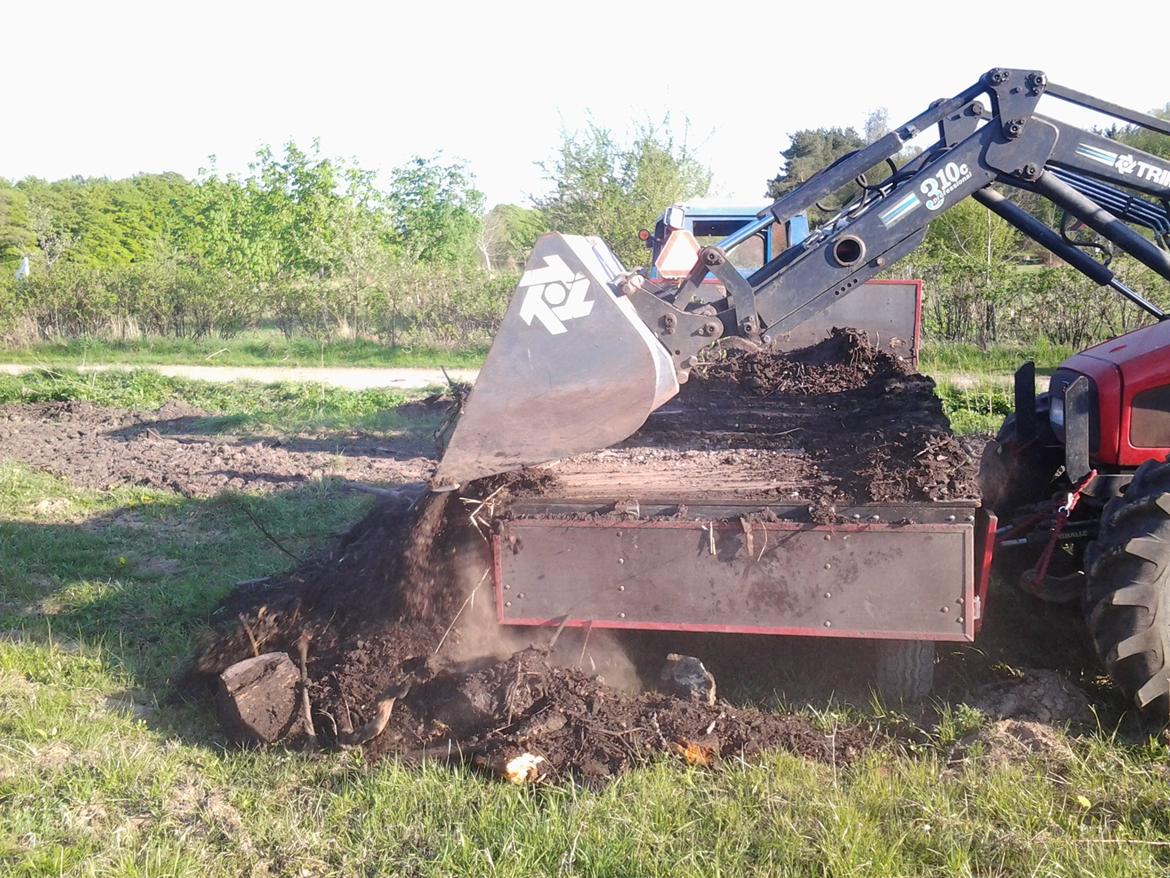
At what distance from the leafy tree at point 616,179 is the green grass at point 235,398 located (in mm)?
9195

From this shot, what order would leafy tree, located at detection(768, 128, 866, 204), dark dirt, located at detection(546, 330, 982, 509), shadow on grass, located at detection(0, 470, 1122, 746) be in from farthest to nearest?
leafy tree, located at detection(768, 128, 866, 204) → shadow on grass, located at detection(0, 470, 1122, 746) → dark dirt, located at detection(546, 330, 982, 509)

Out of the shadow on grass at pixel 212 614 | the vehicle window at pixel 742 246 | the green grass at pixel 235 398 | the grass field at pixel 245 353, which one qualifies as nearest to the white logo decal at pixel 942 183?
the shadow on grass at pixel 212 614

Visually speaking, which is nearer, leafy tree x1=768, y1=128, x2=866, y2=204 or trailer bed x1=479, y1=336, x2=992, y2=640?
trailer bed x1=479, y1=336, x2=992, y2=640

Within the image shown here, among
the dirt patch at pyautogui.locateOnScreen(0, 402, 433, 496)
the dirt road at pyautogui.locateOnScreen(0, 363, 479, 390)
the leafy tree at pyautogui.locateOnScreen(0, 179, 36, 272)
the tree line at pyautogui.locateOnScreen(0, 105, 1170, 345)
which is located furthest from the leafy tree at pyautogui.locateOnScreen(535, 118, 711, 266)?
the leafy tree at pyautogui.locateOnScreen(0, 179, 36, 272)

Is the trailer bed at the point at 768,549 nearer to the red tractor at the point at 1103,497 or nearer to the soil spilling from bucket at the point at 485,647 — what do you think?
the soil spilling from bucket at the point at 485,647

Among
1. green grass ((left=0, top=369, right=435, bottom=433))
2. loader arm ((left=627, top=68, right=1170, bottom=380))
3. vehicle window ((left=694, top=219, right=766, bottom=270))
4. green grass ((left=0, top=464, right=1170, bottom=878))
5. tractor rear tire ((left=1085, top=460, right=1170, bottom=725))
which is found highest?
vehicle window ((left=694, top=219, right=766, bottom=270))

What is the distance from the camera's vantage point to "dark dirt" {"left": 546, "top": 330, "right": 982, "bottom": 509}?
407 centimetres

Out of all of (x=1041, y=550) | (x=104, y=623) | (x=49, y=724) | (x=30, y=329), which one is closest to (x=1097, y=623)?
(x=1041, y=550)

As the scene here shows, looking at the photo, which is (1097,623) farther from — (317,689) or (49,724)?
(49,724)

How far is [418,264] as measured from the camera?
71.7 feet

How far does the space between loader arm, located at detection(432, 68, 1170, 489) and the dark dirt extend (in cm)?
51

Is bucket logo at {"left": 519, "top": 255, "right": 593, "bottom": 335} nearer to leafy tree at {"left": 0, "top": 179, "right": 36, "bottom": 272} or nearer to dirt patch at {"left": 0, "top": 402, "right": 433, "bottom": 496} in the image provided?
dirt patch at {"left": 0, "top": 402, "right": 433, "bottom": 496}

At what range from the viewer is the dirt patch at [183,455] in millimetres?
8758

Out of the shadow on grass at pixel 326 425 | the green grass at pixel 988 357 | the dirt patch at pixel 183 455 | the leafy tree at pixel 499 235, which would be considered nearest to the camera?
the dirt patch at pixel 183 455
